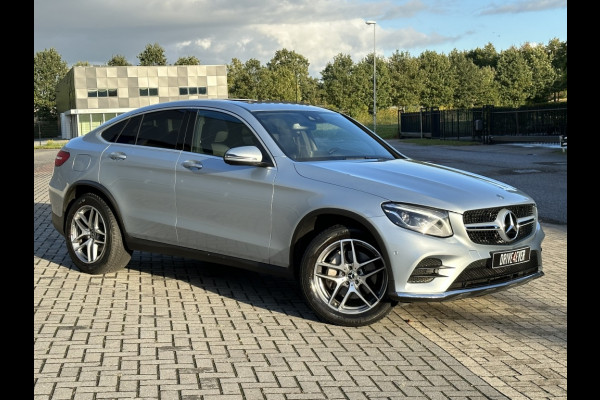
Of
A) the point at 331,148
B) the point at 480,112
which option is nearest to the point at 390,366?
the point at 331,148

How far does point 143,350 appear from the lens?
17.2 feet

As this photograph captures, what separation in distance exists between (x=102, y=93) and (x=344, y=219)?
301 ft

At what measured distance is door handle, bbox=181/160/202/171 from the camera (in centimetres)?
682

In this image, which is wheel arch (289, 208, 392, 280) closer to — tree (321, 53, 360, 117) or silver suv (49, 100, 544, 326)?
silver suv (49, 100, 544, 326)

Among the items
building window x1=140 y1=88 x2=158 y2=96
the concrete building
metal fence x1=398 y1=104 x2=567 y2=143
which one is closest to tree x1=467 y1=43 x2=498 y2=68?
the concrete building

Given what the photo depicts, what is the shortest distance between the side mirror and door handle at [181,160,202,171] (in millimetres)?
507

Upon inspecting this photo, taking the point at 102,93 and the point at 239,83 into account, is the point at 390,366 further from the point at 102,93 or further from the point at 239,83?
the point at 239,83

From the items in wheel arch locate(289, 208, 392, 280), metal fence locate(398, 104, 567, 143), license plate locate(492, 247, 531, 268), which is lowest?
license plate locate(492, 247, 531, 268)

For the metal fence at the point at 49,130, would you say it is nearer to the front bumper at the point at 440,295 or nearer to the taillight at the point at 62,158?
the taillight at the point at 62,158

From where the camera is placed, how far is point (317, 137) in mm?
6812

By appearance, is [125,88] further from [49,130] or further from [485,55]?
[485,55]

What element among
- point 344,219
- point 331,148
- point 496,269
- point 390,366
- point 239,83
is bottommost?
point 390,366

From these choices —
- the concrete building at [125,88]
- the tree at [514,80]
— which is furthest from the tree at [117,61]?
the tree at [514,80]

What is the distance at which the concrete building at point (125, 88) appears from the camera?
92.3 meters
